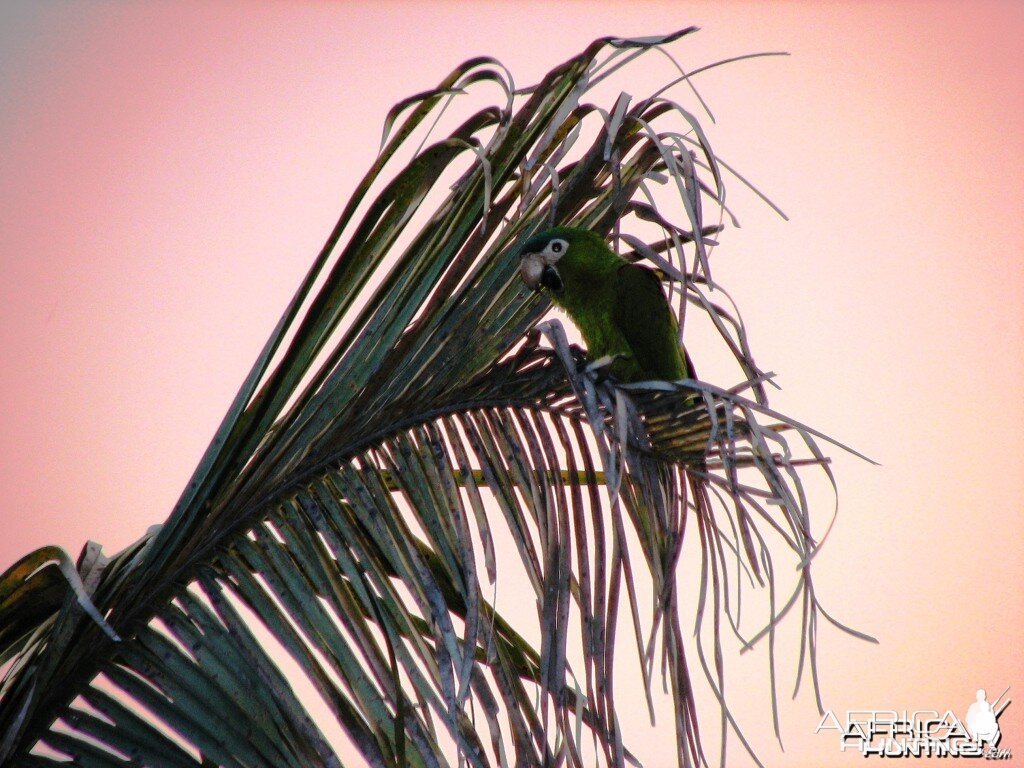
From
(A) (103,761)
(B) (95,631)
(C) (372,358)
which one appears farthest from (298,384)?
(A) (103,761)

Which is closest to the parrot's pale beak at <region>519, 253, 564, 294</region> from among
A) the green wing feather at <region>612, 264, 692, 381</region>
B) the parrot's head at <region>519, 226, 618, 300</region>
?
the parrot's head at <region>519, 226, 618, 300</region>

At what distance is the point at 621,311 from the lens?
173cm

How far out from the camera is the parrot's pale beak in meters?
1.21

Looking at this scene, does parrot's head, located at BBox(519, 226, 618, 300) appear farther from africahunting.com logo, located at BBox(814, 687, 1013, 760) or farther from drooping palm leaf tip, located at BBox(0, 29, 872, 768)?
africahunting.com logo, located at BBox(814, 687, 1013, 760)

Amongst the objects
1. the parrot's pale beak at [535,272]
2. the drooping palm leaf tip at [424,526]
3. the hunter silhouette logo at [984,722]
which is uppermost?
the parrot's pale beak at [535,272]

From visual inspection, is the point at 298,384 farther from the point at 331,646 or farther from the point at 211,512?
the point at 331,646

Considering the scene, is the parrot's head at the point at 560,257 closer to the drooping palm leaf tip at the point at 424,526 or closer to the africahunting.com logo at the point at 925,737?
the drooping palm leaf tip at the point at 424,526

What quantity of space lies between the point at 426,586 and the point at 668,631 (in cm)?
29

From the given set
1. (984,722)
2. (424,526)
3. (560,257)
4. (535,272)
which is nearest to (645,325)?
(560,257)

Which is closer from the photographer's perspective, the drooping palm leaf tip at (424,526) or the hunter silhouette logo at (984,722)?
the drooping palm leaf tip at (424,526)

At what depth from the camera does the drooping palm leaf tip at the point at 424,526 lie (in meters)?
0.95

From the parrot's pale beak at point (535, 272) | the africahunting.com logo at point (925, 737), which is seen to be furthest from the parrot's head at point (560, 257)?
the africahunting.com logo at point (925, 737)

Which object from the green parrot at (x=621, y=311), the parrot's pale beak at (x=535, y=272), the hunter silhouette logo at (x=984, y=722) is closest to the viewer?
the parrot's pale beak at (x=535, y=272)

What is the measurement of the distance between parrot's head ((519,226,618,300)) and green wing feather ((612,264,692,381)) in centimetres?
6
